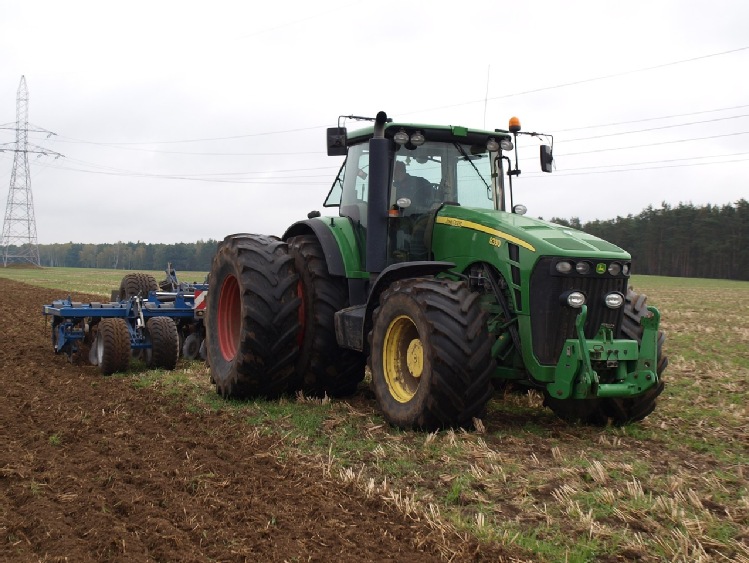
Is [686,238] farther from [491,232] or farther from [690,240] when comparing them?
[491,232]

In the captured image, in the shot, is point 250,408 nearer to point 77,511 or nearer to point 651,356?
point 77,511

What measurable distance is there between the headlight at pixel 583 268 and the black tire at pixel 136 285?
347 inches

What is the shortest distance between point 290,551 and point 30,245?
75188 mm

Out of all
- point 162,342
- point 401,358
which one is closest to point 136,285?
point 162,342

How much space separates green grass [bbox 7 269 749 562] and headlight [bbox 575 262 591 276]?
1308 mm

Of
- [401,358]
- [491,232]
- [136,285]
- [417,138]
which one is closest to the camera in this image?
[491,232]

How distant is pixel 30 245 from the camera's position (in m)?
71.6

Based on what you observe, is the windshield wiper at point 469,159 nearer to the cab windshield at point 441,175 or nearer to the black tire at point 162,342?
the cab windshield at point 441,175

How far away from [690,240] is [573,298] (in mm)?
71501

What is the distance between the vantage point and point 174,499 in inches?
177

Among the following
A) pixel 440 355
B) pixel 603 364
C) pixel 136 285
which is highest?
pixel 136 285

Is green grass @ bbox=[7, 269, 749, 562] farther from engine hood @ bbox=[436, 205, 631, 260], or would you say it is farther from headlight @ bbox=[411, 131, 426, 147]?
headlight @ bbox=[411, 131, 426, 147]

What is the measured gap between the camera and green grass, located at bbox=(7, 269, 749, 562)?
12.8 ft

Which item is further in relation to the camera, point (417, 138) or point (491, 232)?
point (417, 138)
